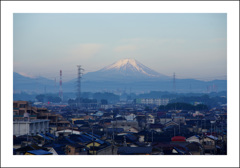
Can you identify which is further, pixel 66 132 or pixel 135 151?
pixel 66 132

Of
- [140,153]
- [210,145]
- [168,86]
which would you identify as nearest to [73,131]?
[210,145]

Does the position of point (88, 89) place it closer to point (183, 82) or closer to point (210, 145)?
point (183, 82)

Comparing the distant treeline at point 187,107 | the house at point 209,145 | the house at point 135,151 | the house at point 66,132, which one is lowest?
the distant treeline at point 187,107

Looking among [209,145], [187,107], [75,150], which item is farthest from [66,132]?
[187,107]

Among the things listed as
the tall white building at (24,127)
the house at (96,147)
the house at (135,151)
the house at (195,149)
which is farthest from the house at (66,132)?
the house at (135,151)

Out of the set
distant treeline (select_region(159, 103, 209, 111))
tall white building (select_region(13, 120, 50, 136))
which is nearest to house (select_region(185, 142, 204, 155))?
tall white building (select_region(13, 120, 50, 136))

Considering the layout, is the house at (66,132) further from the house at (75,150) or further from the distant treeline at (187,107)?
the distant treeline at (187,107)

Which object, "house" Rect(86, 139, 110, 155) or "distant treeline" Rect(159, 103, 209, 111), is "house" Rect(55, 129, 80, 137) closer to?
"house" Rect(86, 139, 110, 155)

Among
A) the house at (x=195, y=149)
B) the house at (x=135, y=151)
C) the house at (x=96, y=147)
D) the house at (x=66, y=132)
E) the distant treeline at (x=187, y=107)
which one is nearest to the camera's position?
the house at (x=135, y=151)

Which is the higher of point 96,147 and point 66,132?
point 96,147

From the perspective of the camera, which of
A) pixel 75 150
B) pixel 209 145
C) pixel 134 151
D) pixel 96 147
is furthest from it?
pixel 209 145

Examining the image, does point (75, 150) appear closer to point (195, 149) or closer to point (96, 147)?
point (96, 147)
